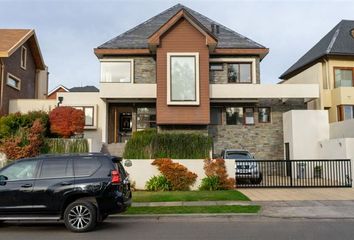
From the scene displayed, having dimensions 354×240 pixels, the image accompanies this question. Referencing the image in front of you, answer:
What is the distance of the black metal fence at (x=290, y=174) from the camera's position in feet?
60.1

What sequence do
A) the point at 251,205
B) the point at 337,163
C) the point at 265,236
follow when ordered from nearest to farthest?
the point at 265,236
the point at 251,205
the point at 337,163

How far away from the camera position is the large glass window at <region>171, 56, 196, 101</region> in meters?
24.1

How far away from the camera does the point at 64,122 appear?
20656 millimetres

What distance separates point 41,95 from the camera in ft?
113

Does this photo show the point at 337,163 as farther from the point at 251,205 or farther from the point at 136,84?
the point at 136,84

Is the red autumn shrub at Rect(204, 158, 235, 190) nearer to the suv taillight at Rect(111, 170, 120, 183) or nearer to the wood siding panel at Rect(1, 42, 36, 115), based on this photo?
the suv taillight at Rect(111, 170, 120, 183)

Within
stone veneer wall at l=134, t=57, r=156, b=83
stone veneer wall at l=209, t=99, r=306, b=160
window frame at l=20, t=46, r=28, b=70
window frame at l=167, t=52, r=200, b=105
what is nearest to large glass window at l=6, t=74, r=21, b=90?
window frame at l=20, t=46, r=28, b=70

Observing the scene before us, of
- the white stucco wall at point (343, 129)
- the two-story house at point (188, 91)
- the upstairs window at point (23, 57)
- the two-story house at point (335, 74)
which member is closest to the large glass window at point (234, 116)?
the two-story house at point (188, 91)

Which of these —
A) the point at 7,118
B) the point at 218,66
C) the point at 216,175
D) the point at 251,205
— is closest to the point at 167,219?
the point at 251,205

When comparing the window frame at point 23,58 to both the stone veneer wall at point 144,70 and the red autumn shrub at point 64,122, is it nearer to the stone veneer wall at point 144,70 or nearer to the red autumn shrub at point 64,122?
the stone veneer wall at point 144,70

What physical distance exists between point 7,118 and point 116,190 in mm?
12476

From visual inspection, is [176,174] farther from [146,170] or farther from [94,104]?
[94,104]

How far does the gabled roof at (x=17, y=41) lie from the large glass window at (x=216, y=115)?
13519 mm

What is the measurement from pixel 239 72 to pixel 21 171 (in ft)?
63.4
